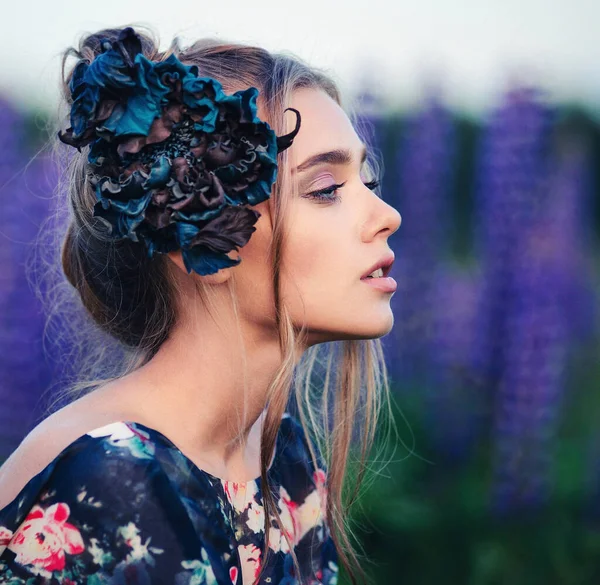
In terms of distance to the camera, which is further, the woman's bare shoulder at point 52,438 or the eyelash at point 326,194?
the eyelash at point 326,194

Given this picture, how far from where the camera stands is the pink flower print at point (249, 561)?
2049 mm

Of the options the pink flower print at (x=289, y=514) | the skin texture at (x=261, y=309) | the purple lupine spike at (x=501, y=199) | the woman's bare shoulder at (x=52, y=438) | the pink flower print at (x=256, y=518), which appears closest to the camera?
the woman's bare shoulder at (x=52, y=438)

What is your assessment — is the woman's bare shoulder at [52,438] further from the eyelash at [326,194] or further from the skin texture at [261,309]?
the eyelash at [326,194]

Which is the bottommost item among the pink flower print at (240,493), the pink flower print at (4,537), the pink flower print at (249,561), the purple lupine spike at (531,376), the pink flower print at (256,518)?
the purple lupine spike at (531,376)

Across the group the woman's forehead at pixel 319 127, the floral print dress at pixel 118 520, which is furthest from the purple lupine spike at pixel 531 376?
the floral print dress at pixel 118 520

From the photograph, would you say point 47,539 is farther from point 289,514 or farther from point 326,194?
point 326,194

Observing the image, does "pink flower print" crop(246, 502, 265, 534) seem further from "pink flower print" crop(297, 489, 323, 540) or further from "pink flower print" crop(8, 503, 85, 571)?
"pink flower print" crop(8, 503, 85, 571)

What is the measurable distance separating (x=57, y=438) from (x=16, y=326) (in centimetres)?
246

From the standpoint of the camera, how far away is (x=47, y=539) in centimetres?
174

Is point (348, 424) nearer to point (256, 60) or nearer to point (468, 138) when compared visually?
point (256, 60)

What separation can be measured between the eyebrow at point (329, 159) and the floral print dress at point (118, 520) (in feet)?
2.37

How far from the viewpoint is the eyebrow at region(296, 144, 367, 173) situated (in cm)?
201

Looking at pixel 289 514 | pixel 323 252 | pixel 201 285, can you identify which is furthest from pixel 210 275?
pixel 289 514

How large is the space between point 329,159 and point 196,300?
1.59ft
